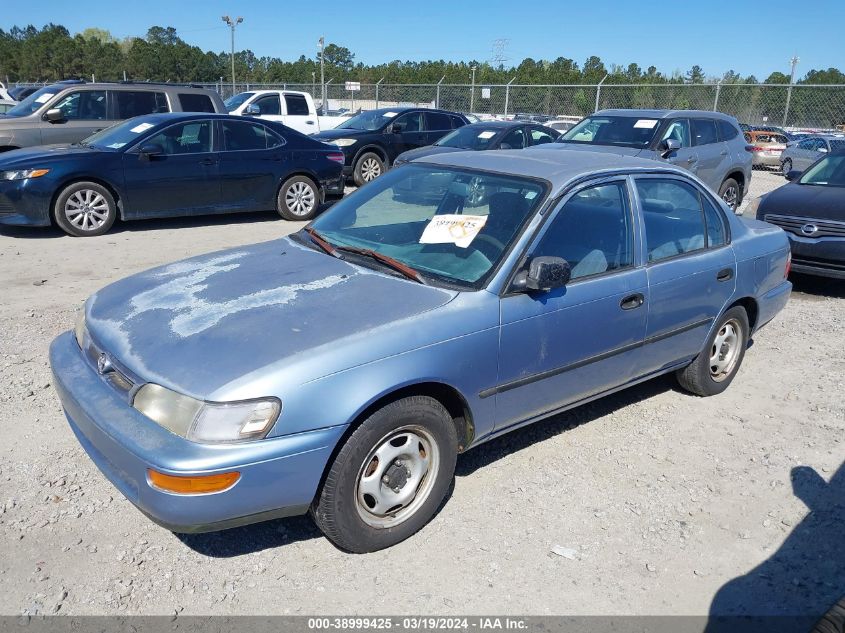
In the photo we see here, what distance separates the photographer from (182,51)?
6750 cm

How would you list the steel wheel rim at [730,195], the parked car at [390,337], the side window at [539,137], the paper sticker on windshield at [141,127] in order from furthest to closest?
1. the side window at [539,137]
2. the steel wheel rim at [730,195]
3. the paper sticker on windshield at [141,127]
4. the parked car at [390,337]

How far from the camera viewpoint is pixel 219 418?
8.67 ft

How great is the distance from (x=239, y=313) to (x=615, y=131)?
8.99m

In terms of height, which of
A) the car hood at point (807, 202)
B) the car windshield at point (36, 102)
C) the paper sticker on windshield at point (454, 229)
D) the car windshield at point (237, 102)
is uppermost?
the car windshield at point (237, 102)

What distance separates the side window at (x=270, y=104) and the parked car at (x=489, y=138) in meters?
6.44

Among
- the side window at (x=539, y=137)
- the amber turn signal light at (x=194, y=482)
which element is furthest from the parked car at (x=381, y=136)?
the amber turn signal light at (x=194, y=482)

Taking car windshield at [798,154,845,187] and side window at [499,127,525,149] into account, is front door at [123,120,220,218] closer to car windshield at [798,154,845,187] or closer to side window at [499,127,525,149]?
side window at [499,127,525,149]

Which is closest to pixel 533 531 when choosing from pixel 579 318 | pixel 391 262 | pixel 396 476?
pixel 396 476

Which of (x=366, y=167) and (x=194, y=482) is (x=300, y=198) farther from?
(x=194, y=482)

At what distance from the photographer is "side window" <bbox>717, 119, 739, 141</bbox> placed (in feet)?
37.7

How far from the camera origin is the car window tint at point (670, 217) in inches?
165

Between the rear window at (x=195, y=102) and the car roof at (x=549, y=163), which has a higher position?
the rear window at (x=195, y=102)

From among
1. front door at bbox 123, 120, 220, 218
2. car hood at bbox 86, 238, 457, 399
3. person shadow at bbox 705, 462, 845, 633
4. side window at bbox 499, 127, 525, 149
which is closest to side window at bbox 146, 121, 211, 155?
front door at bbox 123, 120, 220, 218

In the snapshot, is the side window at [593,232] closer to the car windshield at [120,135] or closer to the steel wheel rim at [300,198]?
the car windshield at [120,135]
